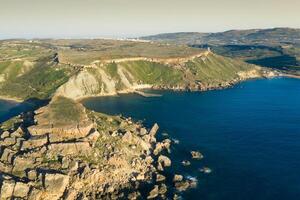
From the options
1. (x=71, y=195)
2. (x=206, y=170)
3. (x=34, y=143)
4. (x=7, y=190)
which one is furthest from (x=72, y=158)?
(x=206, y=170)

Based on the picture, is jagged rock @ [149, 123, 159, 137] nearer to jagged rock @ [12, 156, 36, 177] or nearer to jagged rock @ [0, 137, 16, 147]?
jagged rock @ [0, 137, 16, 147]

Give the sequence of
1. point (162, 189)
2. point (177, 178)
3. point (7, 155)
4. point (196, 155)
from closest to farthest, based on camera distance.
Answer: point (162, 189) < point (177, 178) < point (7, 155) < point (196, 155)

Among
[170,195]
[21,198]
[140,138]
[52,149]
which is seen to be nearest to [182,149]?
[140,138]

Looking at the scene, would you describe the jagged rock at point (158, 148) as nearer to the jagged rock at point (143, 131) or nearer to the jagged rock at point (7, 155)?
the jagged rock at point (143, 131)

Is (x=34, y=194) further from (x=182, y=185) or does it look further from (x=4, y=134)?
(x=182, y=185)

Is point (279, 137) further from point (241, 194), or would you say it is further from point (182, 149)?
point (241, 194)

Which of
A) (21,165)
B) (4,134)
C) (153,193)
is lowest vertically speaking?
(153,193)

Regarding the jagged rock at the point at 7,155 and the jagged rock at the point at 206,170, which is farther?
the jagged rock at the point at 206,170

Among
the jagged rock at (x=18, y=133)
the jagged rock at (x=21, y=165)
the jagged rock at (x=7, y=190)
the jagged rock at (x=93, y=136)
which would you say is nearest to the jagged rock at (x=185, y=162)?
the jagged rock at (x=93, y=136)
